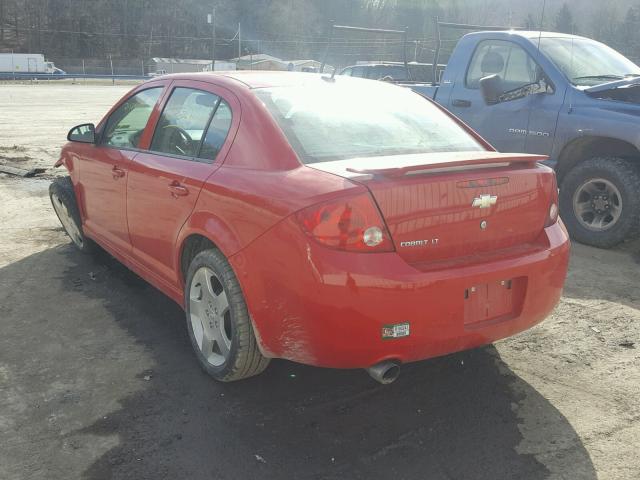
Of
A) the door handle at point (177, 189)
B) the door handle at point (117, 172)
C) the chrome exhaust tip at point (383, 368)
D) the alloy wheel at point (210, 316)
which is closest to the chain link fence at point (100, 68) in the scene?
the door handle at point (117, 172)

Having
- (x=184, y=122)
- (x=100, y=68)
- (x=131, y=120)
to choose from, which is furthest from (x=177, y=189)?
(x=100, y=68)

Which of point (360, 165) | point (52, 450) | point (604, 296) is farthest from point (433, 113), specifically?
point (52, 450)

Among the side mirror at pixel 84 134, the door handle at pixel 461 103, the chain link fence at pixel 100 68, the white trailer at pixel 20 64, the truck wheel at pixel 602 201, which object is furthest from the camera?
the chain link fence at pixel 100 68

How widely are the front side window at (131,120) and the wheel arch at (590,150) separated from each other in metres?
3.97

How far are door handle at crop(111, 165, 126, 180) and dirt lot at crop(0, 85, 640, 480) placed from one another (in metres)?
0.91

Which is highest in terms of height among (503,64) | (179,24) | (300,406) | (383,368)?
(179,24)

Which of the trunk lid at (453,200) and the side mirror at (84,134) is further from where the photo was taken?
the side mirror at (84,134)

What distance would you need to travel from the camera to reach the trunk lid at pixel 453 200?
8.77 ft

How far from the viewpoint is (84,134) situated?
4.74m

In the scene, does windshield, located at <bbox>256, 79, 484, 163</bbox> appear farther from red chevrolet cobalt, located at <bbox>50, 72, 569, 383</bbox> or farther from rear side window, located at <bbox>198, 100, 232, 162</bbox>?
rear side window, located at <bbox>198, 100, 232, 162</bbox>

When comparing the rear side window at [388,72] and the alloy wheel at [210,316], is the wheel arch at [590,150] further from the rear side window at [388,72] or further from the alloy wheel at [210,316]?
the rear side window at [388,72]

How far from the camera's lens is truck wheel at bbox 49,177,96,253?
5227 millimetres

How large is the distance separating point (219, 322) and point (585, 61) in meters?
5.08

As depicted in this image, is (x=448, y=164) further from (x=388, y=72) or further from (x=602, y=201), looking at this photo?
(x=388, y=72)
